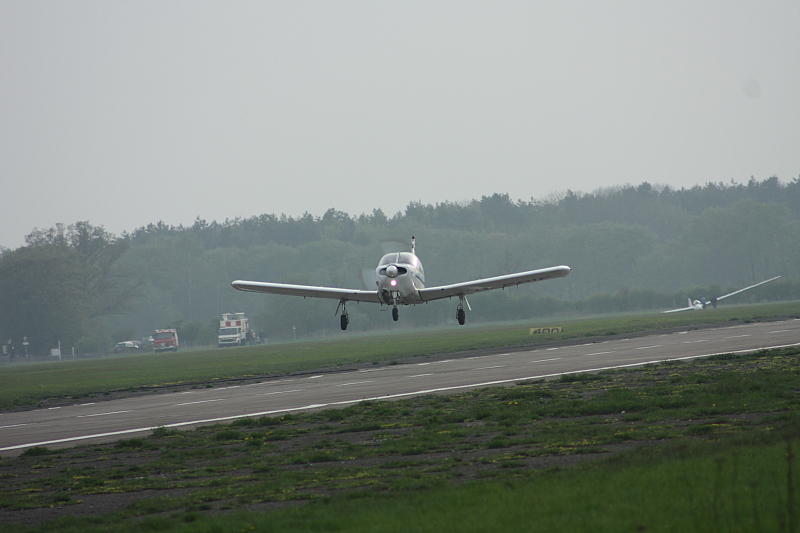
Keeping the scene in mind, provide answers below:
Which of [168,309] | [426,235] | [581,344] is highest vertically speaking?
[426,235]

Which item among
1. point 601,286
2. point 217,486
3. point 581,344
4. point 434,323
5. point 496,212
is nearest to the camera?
point 217,486

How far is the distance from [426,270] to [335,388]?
435 feet

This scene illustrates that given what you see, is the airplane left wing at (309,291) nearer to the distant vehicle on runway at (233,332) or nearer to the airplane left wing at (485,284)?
the airplane left wing at (485,284)

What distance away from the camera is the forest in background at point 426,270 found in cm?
11194

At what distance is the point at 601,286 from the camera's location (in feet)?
507

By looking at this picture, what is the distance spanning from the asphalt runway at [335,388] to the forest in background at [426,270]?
49.8 m

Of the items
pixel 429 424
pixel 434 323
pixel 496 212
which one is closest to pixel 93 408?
pixel 429 424

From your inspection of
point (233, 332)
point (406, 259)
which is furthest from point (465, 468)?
point (233, 332)

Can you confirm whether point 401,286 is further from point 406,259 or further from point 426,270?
point 426,270

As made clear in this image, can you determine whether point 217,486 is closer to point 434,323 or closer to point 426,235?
point 434,323

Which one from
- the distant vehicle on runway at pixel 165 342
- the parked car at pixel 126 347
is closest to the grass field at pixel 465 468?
the distant vehicle on runway at pixel 165 342

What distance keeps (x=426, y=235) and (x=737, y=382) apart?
14610 centimetres

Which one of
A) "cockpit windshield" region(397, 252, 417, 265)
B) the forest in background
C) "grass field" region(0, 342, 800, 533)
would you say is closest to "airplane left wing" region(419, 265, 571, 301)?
"cockpit windshield" region(397, 252, 417, 265)

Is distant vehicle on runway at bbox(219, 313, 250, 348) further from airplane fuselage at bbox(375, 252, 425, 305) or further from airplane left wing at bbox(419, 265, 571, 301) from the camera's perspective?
airplane fuselage at bbox(375, 252, 425, 305)
